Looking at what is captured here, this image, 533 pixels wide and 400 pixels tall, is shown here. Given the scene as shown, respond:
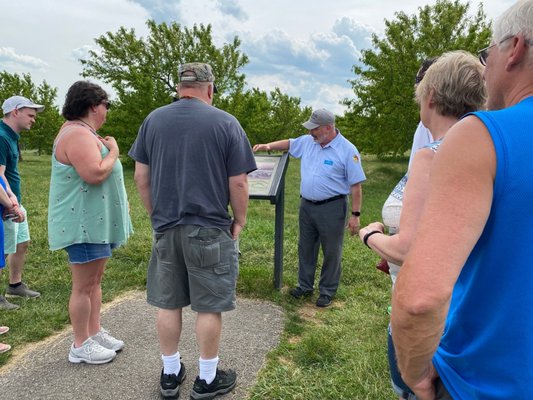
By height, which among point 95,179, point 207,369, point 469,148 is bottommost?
point 207,369

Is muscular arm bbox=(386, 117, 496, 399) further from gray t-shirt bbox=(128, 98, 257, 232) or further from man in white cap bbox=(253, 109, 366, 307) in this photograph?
man in white cap bbox=(253, 109, 366, 307)

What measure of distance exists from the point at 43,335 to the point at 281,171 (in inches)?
106

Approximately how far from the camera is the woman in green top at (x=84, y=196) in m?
2.96

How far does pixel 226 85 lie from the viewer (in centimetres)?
2783

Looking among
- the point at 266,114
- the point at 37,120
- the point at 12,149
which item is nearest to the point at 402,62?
the point at 266,114

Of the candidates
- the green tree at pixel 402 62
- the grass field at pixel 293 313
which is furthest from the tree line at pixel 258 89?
the grass field at pixel 293 313

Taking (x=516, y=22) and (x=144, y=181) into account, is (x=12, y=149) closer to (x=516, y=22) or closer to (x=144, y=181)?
(x=144, y=181)

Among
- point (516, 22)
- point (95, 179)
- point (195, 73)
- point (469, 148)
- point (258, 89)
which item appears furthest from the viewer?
point (258, 89)

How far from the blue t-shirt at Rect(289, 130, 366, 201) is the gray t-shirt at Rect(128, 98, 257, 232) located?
200cm

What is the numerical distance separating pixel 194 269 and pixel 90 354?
1239 millimetres

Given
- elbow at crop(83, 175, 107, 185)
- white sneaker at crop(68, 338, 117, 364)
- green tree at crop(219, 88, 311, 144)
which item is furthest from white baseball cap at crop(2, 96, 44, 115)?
green tree at crop(219, 88, 311, 144)

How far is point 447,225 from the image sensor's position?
0.97 meters

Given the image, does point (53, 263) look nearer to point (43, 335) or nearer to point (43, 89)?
point (43, 335)

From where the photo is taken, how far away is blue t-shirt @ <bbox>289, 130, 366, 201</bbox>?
4602mm
